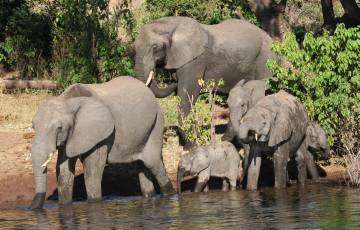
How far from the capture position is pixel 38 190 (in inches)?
646

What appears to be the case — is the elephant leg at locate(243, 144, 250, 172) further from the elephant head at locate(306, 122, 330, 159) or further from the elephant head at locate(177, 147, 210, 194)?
the elephant head at locate(306, 122, 330, 159)

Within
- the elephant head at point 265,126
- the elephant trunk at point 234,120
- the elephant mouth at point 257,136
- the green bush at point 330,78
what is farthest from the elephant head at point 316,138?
the elephant mouth at point 257,136

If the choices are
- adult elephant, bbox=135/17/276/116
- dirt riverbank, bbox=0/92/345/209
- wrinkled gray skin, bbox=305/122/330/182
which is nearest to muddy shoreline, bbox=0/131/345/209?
dirt riverbank, bbox=0/92/345/209

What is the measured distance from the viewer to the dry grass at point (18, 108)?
2152cm

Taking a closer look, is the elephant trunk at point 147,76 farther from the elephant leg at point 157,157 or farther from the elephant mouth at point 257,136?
the elephant mouth at point 257,136

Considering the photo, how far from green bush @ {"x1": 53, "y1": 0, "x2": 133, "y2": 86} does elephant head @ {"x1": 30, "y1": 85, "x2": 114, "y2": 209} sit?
6.50 meters

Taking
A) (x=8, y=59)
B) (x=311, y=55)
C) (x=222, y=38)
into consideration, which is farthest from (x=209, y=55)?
(x=8, y=59)

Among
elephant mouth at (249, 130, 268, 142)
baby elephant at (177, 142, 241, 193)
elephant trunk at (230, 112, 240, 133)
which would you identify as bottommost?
baby elephant at (177, 142, 241, 193)

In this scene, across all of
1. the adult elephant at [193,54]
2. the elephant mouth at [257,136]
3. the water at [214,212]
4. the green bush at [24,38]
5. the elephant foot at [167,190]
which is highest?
the green bush at [24,38]

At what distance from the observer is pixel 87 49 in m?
→ 24.2

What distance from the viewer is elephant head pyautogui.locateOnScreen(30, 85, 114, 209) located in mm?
16219

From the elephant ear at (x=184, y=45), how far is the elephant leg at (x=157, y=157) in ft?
9.62

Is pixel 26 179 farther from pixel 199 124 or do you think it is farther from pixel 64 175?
pixel 199 124

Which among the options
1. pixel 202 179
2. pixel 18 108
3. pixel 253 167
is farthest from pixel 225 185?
pixel 18 108
